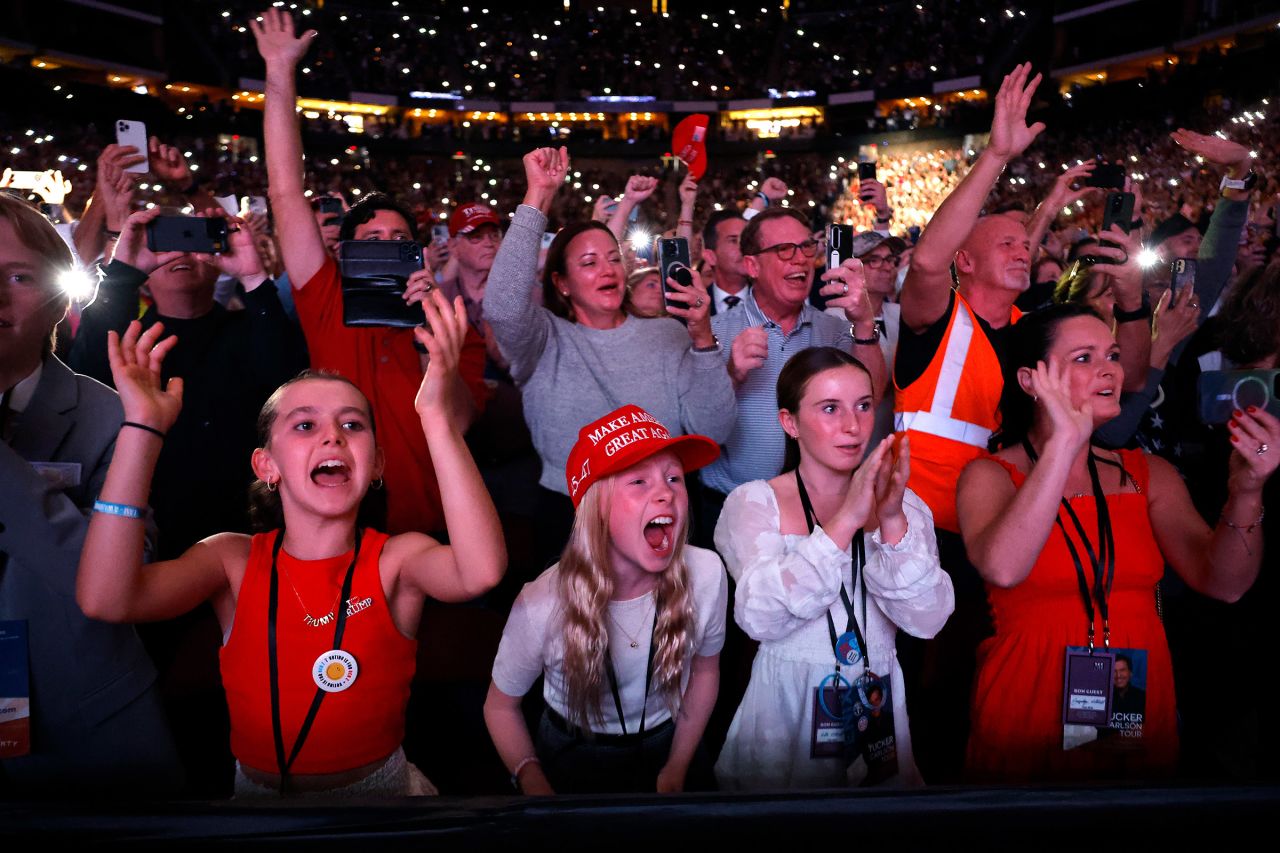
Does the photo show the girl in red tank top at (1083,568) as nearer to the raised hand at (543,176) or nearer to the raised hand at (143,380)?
the raised hand at (543,176)

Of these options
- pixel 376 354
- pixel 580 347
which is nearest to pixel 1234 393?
pixel 580 347

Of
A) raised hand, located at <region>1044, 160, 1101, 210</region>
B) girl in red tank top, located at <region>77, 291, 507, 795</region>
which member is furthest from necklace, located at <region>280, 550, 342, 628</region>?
raised hand, located at <region>1044, 160, 1101, 210</region>

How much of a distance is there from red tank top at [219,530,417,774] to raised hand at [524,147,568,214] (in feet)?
4.22

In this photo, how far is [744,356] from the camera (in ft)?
8.52

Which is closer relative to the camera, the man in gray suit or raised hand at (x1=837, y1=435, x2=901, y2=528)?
the man in gray suit

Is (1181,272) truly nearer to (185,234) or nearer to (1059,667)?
(1059,667)

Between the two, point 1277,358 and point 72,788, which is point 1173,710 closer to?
point 1277,358

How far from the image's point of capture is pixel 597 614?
179cm

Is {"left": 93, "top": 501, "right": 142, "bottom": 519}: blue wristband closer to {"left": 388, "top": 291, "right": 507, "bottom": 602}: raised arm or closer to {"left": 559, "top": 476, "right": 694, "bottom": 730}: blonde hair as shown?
{"left": 388, "top": 291, "right": 507, "bottom": 602}: raised arm

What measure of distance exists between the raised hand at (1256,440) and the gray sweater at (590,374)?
4.16ft

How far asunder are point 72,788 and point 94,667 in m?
0.21

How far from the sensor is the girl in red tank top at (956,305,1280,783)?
5.85ft

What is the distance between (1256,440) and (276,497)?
2.07 metres

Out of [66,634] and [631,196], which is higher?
[631,196]
